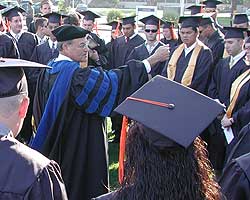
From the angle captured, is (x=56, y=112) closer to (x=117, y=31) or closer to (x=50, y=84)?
(x=50, y=84)

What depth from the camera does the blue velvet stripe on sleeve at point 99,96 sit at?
449 centimetres

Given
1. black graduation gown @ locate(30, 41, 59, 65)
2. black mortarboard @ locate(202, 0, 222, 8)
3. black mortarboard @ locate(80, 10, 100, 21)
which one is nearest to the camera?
black graduation gown @ locate(30, 41, 59, 65)

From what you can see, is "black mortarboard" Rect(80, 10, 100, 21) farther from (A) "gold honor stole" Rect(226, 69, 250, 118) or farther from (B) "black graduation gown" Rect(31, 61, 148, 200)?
(B) "black graduation gown" Rect(31, 61, 148, 200)

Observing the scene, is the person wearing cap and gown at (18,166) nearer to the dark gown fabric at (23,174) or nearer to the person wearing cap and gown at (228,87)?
the dark gown fabric at (23,174)

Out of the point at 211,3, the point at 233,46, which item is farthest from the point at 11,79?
the point at 211,3

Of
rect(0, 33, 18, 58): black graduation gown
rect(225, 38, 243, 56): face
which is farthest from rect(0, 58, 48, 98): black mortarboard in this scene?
rect(225, 38, 243, 56): face

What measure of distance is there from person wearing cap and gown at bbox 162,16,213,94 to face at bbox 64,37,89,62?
2123 millimetres

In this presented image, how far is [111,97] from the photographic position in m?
4.57

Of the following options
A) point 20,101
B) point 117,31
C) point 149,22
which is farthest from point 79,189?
point 117,31

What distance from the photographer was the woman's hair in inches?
76.5

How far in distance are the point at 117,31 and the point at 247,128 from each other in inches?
265

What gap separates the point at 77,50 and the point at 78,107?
0.53 m

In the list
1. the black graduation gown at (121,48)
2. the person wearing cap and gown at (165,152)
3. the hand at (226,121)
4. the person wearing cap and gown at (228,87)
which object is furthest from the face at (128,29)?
the person wearing cap and gown at (165,152)

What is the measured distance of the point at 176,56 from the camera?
6660 mm
